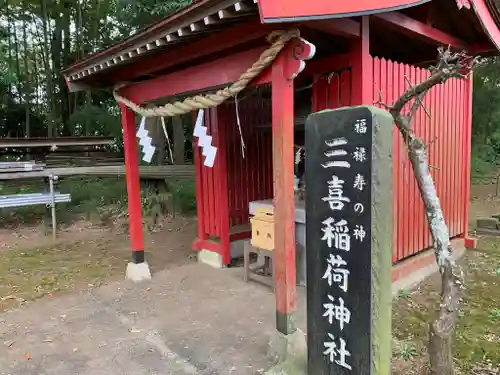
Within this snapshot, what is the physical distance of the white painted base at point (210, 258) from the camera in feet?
19.4

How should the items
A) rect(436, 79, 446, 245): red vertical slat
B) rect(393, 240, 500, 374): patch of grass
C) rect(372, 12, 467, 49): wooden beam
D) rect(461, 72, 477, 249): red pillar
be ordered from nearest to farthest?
rect(393, 240, 500, 374): patch of grass
rect(372, 12, 467, 49): wooden beam
rect(436, 79, 446, 245): red vertical slat
rect(461, 72, 477, 249): red pillar

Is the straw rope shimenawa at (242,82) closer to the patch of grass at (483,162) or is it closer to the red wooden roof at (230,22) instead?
the red wooden roof at (230,22)

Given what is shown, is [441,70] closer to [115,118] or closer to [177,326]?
[177,326]

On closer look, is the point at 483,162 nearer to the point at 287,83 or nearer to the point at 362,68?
the point at 362,68

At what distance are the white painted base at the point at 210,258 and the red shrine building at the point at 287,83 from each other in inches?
1.1

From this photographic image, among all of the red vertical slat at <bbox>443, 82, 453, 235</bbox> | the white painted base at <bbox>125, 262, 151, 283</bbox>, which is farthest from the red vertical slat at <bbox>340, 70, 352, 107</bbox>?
the white painted base at <bbox>125, 262, 151, 283</bbox>

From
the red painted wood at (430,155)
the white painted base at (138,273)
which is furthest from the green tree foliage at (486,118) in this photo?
the white painted base at (138,273)

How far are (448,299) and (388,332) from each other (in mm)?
565

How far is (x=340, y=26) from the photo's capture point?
3529 millimetres

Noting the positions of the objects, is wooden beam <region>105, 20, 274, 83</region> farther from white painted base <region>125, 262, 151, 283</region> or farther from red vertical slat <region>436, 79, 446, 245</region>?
red vertical slat <region>436, 79, 446, 245</region>

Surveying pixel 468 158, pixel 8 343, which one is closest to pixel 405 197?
pixel 468 158

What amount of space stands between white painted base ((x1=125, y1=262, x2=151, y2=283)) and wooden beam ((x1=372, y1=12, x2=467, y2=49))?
4.30 metres

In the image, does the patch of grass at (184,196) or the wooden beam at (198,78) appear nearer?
the wooden beam at (198,78)

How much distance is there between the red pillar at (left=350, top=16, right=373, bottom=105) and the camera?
12.6 ft
